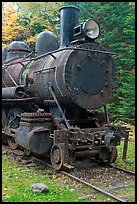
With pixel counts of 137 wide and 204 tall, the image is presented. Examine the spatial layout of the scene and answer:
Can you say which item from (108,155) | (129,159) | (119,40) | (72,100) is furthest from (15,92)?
(119,40)

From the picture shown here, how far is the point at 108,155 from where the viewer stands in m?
7.20

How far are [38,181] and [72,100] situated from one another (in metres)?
1.96

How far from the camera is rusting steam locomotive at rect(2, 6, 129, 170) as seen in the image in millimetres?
6688

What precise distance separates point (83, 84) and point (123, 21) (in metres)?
9.68

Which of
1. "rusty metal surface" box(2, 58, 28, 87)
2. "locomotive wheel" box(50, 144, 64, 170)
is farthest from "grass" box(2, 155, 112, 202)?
"rusty metal surface" box(2, 58, 28, 87)

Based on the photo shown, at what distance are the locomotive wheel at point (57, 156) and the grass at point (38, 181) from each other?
0.17 m

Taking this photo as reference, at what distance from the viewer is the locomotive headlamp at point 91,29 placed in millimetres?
7113

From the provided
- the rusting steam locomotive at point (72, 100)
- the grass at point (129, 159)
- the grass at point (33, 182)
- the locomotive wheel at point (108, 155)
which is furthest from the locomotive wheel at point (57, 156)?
the grass at point (129, 159)

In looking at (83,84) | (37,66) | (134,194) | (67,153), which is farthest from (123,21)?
(134,194)

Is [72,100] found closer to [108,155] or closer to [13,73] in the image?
[108,155]

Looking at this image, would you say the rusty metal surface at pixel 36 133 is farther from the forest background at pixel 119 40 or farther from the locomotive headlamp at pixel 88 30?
the forest background at pixel 119 40

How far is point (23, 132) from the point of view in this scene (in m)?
7.36

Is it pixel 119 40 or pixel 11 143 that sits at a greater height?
pixel 119 40

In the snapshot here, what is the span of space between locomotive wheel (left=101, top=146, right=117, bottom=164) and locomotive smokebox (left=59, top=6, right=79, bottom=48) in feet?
9.44
